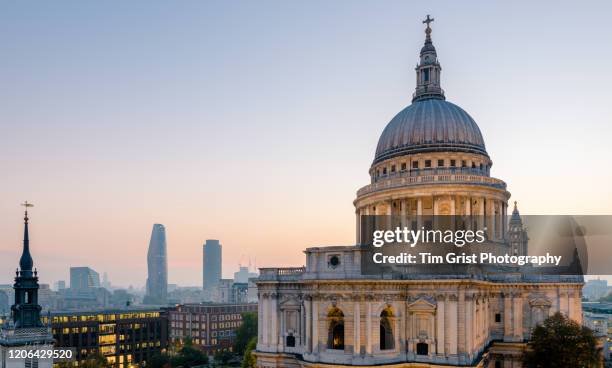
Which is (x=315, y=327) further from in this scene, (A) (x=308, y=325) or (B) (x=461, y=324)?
(B) (x=461, y=324)

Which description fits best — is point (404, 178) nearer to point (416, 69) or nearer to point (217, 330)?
point (416, 69)

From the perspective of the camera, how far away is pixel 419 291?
52812 millimetres

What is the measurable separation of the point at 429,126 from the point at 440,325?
33.2m

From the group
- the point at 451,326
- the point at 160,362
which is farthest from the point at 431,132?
the point at 160,362

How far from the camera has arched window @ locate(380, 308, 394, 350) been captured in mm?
53894

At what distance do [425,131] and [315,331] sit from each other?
35.5 meters

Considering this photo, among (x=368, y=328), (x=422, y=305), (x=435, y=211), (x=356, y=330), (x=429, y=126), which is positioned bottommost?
(x=356, y=330)

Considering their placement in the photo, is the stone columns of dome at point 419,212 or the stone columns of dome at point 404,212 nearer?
the stone columns of dome at point 419,212

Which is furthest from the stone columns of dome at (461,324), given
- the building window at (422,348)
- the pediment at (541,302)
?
the pediment at (541,302)

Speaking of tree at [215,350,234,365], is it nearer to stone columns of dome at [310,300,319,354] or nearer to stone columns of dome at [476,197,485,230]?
stone columns of dome at [310,300,319,354]

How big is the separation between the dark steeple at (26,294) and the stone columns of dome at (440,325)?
43.5 meters

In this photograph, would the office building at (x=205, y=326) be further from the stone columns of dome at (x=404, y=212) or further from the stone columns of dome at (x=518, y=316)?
the stone columns of dome at (x=518, y=316)

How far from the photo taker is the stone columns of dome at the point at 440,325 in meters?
51.6

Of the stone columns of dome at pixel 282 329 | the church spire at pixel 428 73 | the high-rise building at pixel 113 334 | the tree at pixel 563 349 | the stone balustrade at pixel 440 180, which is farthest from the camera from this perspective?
the high-rise building at pixel 113 334
